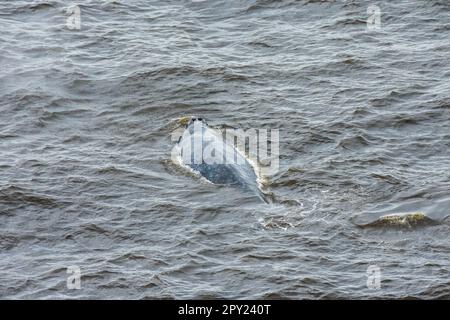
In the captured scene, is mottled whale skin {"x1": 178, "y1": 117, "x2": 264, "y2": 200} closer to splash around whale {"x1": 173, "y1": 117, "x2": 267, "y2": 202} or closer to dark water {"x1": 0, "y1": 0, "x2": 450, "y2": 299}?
splash around whale {"x1": 173, "y1": 117, "x2": 267, "y2": 202}

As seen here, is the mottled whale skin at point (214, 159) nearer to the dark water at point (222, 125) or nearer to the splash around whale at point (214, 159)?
the splash around whale at point (214, 159)

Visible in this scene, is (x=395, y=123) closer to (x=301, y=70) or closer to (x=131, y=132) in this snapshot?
(x=301, y=70)

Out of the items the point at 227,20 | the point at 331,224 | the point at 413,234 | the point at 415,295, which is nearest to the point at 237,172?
the point at 331,224

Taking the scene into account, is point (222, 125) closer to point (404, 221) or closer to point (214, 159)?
point (214, 159)

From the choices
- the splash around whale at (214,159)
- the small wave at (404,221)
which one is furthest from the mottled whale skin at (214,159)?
the small wave at (404,221)

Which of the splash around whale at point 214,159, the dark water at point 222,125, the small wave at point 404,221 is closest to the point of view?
the dark water at point 222,125

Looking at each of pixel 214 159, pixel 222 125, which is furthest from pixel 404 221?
pixel 222 125

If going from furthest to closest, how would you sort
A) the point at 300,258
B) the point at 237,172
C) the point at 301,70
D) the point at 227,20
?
the point at 227,20 → the point at 301,70 → the point at 237,172 → the point at 300,258

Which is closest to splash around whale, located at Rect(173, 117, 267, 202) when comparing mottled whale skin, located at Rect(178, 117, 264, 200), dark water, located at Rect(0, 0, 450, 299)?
mottled whale skin, located at Rect(178, 117, 264, 200)
